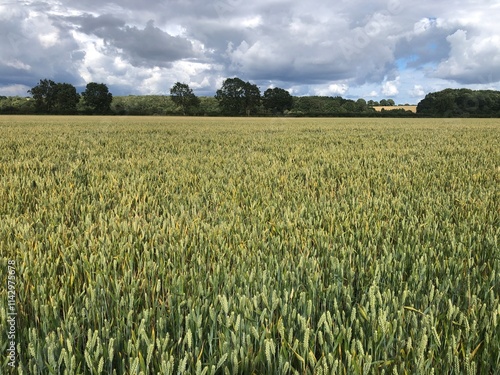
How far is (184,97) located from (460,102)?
228 feet

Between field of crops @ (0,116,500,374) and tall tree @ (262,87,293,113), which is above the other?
tall tree @ (262,87,293,113)

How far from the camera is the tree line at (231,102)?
92.9 metres

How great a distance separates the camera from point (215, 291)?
6.45ft

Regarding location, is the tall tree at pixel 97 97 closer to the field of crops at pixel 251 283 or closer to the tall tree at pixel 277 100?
the tall tree at pixel 277 100

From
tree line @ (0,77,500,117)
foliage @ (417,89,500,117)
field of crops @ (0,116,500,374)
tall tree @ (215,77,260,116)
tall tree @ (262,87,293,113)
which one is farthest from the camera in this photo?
tall tree @ (262,87,293,113)

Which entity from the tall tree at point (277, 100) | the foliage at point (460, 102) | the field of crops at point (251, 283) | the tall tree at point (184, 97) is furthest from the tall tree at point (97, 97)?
the field of crops at point (251, 283)

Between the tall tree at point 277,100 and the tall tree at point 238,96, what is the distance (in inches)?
136

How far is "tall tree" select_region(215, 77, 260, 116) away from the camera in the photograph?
110438mm

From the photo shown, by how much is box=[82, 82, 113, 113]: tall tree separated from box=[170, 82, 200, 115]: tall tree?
57.4 feet

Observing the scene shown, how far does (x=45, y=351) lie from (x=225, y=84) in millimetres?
115813

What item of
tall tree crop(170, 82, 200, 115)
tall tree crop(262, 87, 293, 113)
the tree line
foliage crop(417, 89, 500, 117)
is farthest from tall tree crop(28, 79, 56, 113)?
foliage crop(417, 89, 500, 117)

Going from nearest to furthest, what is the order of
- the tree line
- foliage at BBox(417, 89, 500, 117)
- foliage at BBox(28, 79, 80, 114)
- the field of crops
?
the field of crops
foliage at BBox(417, 89, 500, 117)
the tree line
foliage at BBox(28, 79, 80, 114)

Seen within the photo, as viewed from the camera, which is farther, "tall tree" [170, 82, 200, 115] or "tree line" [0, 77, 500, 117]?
"tall tree" [170, 82, 200, 115]

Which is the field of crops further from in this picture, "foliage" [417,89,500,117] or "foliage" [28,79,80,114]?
"foliage" [28,79,80,114]
